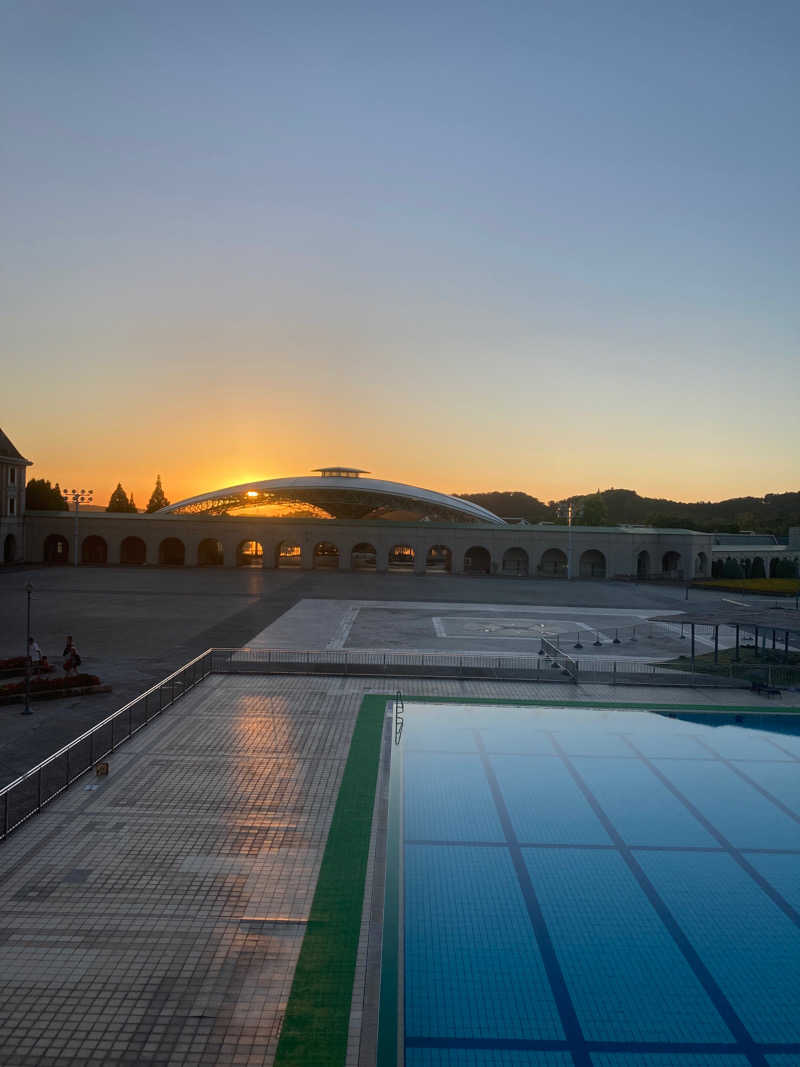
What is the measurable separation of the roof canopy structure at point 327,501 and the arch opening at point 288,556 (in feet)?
11.2

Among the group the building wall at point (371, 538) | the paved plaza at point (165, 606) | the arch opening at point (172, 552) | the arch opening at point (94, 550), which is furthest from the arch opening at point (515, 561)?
the arch opening at point (94, 550)

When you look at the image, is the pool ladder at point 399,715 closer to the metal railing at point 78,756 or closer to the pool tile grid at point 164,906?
the pool tile grid at point 164,906

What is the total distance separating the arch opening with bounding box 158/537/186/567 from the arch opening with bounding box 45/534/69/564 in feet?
26.0

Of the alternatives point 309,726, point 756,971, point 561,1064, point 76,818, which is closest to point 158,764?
point 76,818

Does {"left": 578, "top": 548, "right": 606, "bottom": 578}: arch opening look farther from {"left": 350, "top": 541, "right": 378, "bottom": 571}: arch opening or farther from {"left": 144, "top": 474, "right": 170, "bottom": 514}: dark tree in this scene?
{"left": 144, "top": 474, "right": 170, "bottom": 514}: dark tree

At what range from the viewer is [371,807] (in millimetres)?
12547

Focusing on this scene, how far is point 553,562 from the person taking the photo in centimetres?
6725

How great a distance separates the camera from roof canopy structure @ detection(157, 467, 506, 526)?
6700 centimetres

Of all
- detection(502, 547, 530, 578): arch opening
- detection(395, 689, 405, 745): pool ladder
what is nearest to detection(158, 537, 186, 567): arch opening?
detection(502, 547, 530, 578): arch opening

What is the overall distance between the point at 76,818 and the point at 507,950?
22.9 feet

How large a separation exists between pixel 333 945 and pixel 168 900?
2.31 meters

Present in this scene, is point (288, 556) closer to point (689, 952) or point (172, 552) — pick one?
point (172, 552)

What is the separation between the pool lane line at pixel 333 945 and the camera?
697 cm

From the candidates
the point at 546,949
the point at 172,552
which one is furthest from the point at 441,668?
the point at 172,552
